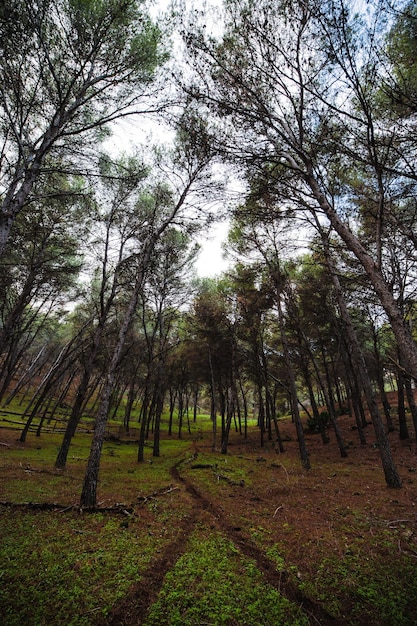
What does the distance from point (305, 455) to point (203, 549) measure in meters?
8.24

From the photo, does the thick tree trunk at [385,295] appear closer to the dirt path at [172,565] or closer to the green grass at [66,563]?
the dirt path at [172,565]

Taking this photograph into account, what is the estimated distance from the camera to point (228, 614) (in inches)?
109

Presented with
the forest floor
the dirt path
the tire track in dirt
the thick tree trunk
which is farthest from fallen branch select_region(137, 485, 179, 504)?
the thick tree trunk

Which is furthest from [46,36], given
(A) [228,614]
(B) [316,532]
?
(B) [316,532]

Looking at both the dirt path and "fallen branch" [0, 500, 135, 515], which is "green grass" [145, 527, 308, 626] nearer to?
the dirt path

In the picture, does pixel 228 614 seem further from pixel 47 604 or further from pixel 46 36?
pixel 46 36

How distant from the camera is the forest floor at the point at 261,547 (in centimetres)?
283

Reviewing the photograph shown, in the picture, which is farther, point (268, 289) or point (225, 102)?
point (268, 289)

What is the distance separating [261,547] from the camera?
4223mm

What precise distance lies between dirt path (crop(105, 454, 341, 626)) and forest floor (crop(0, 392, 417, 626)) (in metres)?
0.01

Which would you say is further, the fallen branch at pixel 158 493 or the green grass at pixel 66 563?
the fallen branch at pixel 158 493

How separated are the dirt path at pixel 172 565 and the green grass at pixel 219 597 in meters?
0.11

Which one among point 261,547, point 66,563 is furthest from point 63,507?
point 261,547

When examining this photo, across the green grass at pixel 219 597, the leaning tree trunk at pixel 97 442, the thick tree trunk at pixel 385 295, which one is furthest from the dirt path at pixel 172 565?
the thick tree trunk at pixel 385 295
